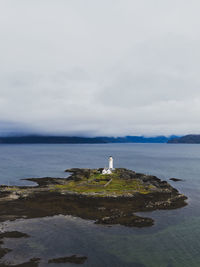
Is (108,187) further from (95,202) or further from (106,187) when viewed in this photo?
(95,202)

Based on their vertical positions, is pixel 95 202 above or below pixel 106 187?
below

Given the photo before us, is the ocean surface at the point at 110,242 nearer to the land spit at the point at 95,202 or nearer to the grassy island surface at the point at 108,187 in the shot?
the land spit at the point at 95,202

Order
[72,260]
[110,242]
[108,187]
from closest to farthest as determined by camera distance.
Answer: [72,260], [110,242], [108,187]

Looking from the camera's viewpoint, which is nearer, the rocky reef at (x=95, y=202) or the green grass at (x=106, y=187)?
the rocky reef at (x=95, y=202)

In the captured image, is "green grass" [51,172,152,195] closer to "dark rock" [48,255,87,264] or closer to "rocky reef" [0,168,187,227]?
"rocky reef" [0,168,187,227]

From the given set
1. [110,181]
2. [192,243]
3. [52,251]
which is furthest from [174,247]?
[110,181]

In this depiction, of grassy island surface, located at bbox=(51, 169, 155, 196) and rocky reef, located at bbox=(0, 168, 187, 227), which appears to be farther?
grassy island surface, located at bbox=(51, 169, 155, 196)

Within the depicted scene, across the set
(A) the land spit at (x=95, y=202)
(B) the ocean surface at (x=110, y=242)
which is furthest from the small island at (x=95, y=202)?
(B) the ocean surface at (x=110, y=242)

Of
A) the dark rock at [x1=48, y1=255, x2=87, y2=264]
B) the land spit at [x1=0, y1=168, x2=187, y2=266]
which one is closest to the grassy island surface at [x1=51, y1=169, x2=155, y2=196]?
the land spit at [x1=0, y1=168, x2=187, y2=266]

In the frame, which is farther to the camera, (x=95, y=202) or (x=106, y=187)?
(x=106, y=187)

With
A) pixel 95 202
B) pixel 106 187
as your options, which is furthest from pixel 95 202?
pixel 106 187

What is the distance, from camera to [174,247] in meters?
30.2

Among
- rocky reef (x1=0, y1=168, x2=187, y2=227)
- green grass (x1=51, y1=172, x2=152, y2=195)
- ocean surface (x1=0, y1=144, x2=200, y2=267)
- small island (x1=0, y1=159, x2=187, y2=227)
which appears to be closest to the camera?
ocean surface (x1=0, y1=144, x2=200, y2=267)

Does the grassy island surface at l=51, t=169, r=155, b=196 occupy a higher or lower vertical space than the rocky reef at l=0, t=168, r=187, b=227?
higher
